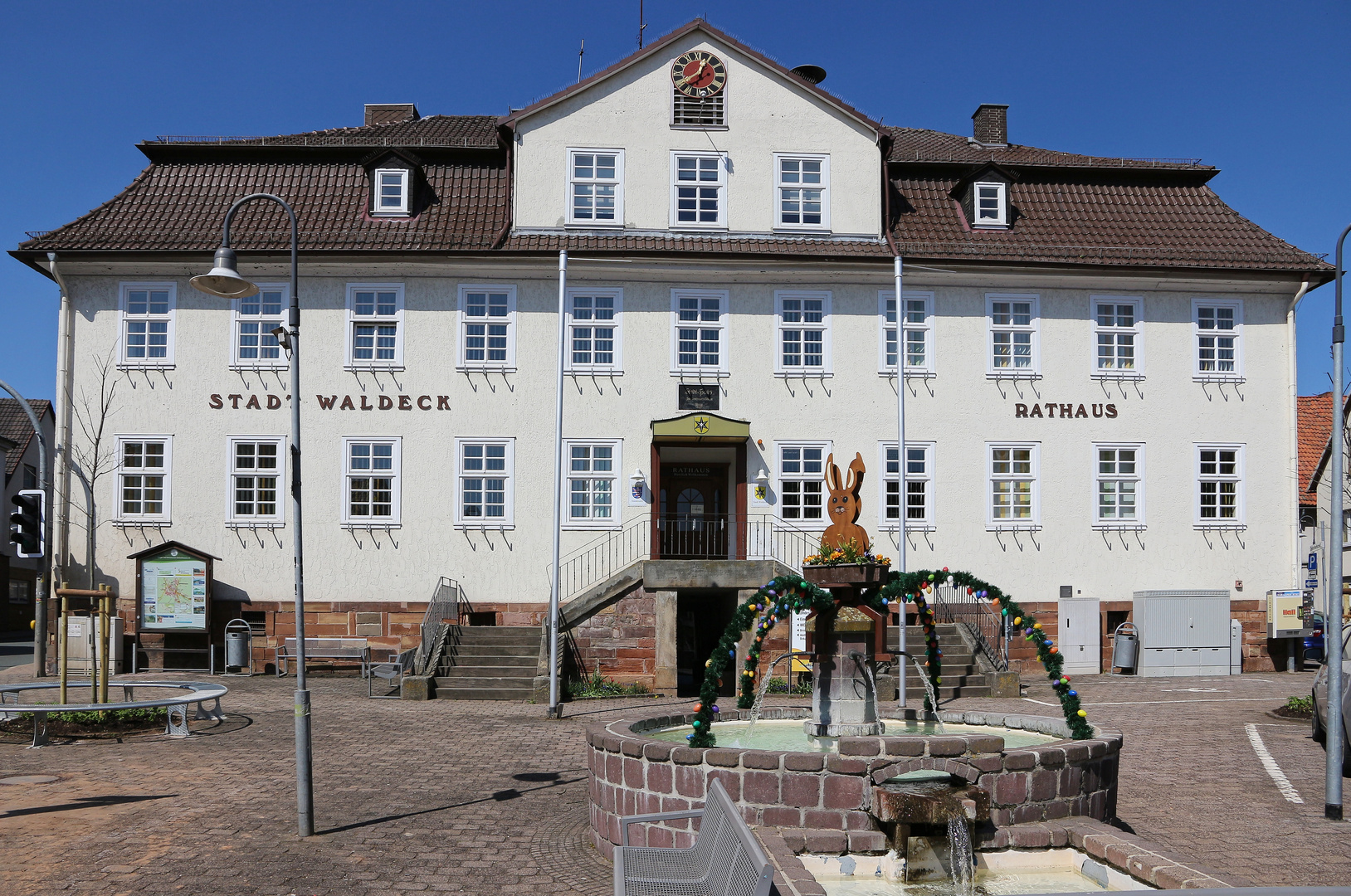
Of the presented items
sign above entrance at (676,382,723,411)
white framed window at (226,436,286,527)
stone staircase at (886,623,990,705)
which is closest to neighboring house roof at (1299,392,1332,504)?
stone staircase at (886,623,990,705)

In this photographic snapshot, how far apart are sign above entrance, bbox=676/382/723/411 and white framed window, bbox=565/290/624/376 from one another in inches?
52.1

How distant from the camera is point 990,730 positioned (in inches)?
453

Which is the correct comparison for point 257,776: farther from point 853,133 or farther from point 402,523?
point 853,133

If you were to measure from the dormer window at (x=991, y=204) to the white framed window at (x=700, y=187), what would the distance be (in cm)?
554

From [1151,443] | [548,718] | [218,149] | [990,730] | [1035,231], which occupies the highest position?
[218,149]

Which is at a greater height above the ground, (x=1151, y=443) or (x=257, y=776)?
(x=1151, y=443)

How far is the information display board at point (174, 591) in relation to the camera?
23.1m

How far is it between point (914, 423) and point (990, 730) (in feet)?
46.8

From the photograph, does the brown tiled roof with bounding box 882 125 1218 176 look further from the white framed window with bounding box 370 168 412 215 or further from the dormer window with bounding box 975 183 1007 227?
the white framed window with bounding box 370 168 412 215

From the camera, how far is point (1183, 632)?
24.6m

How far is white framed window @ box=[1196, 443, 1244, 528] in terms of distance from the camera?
25.6 m

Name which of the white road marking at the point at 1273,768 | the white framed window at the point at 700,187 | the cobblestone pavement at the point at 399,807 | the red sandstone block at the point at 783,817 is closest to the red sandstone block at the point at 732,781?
the red sandstone block at the point at 783,817

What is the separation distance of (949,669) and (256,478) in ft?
45.9

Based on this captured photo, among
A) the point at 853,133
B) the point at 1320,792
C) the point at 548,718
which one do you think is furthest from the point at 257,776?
the point at 853,133
